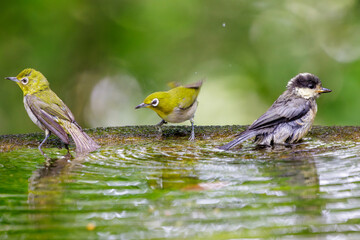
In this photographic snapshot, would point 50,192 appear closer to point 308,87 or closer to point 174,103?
point 174,103

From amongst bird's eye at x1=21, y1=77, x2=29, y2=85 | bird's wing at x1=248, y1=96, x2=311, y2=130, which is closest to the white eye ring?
bird's wing at x1=248, y1=96, x2=311, y2=130

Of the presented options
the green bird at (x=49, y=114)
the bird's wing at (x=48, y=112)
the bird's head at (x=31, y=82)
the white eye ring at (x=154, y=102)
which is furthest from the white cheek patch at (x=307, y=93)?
the bird's head at (x=31, y=82)

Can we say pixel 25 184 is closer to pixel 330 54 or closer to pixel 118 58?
pixel 118 58

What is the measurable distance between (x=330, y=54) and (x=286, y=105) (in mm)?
3681

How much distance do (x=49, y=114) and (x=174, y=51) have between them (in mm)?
4120

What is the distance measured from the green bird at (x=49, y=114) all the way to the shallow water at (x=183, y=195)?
322 millimetres

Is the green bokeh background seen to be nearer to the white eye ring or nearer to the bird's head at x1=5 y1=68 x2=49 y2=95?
the bird's head at x1=5 y1=68 x2=49 y2=95

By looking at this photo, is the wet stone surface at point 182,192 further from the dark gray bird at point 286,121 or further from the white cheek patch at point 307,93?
the white cheek patch at point 307,93

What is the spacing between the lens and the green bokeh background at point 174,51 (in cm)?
734

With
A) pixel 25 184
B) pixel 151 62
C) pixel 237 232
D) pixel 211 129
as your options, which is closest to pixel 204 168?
pixel 25 184

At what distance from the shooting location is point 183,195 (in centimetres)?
229

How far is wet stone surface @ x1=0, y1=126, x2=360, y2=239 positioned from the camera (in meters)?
1.82

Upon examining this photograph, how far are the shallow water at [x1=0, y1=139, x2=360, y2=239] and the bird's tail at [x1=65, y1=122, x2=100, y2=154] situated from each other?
0.20 meters

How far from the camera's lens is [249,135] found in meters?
4.00
